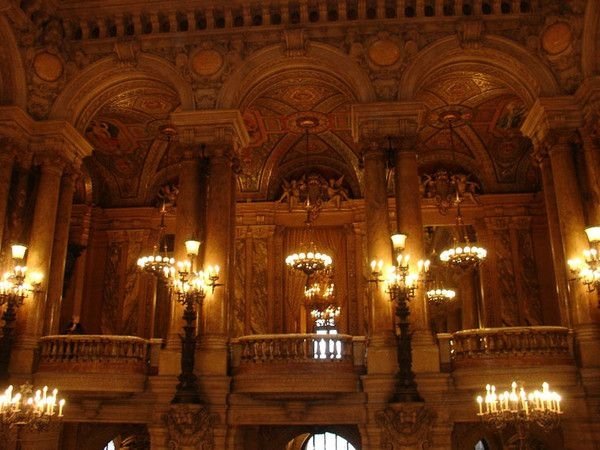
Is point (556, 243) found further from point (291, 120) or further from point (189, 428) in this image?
point (189, 428)

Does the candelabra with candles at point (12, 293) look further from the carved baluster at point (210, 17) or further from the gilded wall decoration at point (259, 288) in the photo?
the gilded wall decoration at point (259, 288)

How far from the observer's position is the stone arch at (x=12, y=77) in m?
13.7

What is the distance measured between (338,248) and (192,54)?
25.0 feet

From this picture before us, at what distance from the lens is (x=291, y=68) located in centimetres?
1408

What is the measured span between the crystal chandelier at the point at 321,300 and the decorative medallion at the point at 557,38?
8.28 metres

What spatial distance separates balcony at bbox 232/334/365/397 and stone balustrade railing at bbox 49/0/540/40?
6.81 metres

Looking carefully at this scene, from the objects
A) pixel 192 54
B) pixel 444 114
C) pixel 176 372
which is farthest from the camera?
pixel 444 114

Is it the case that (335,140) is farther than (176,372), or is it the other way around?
(335,140)

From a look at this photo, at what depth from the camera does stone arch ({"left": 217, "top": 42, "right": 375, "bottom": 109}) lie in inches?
534

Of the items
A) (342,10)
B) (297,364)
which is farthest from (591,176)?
(297,364)

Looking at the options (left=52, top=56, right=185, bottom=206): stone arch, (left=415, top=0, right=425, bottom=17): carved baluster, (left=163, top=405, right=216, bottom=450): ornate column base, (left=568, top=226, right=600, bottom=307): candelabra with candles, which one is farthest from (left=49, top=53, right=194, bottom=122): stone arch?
(left=568, top=226, right=600, bottom=307): candelabra with candles

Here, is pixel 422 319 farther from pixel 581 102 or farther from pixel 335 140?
pixel 335 140

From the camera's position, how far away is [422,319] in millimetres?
12055

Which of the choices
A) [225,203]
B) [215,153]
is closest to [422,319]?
[225,203]
